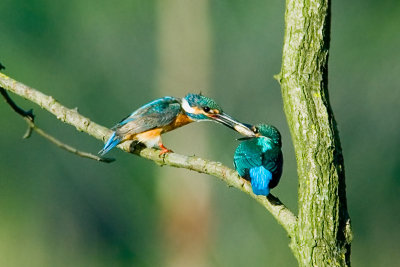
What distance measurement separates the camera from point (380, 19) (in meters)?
12.3

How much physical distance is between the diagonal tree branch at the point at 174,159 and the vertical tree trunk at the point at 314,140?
0.37ft

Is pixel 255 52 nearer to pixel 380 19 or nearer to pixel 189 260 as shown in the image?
pixel 380 19

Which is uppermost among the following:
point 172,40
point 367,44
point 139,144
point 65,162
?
point 367,44

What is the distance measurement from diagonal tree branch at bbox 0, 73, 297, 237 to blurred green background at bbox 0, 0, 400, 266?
659 cm

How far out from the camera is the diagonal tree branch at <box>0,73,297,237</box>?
290 cm

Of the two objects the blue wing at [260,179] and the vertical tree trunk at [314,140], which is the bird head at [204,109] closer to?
the blue wing at [260,179]

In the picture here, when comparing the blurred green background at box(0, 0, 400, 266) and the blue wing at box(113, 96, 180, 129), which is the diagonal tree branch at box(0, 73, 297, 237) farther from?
the blurred green background at box(0, 0, 400, 266)

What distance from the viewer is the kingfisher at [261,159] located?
3281 millimetres

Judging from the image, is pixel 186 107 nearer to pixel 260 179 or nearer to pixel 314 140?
pixel 260 179

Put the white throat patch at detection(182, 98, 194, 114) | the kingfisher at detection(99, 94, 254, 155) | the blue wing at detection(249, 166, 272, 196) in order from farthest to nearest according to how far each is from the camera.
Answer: the white throat patch at detection(182, 98, 194, 114) < the kingfisher at detection(99, 94, 254, 155) < the blue wing at detection(249, 166, 272, 196)

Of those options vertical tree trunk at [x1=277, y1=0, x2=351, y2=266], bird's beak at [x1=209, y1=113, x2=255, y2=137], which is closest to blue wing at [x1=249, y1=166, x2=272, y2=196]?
vertical tree trunk at [x1=277, y1=0, x2=351, y2=266]

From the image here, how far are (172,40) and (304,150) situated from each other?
899 cm

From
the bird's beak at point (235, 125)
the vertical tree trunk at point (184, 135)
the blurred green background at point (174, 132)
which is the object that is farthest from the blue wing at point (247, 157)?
the vertical tree trunk at point (184, 135)

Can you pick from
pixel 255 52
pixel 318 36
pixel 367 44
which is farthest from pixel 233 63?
pixel 318 36
